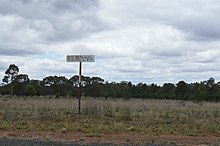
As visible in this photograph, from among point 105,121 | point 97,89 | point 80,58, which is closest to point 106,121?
point 105,121

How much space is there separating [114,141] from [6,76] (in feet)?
176

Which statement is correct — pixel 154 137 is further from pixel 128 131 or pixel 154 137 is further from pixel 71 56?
pixel 71 56

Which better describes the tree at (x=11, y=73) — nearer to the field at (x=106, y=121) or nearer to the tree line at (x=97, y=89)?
the tree line at (x=97, y=89)

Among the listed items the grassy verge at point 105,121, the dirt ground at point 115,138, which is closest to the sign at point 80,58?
the grassy verge at point 105,121

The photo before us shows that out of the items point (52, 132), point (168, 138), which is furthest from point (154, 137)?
point (52, 132)

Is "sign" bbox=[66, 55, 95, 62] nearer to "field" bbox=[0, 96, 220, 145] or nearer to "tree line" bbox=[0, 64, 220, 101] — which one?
"field" bbox=[0, 96, 220, 145]

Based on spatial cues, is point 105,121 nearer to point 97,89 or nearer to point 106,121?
point 106,121

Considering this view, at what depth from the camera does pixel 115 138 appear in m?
14.5

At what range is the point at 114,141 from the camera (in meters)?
13.7

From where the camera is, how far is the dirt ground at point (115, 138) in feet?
44.5

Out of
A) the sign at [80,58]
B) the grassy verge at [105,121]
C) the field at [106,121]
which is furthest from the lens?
the sign at [80,58]

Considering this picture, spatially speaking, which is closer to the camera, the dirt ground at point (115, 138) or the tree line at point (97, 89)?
the dirt ground at point (115, 138)

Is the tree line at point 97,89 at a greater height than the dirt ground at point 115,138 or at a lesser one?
greater

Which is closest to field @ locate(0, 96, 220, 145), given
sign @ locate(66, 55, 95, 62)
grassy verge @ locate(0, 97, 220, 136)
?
grassy verge @ locate(0, 97, 220, 136)
